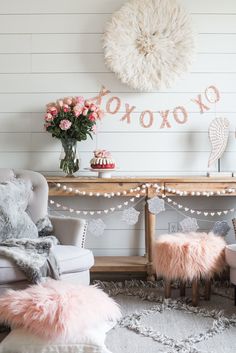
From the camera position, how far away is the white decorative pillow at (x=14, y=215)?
3.05m

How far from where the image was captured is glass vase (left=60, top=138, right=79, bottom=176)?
3760 millimetres

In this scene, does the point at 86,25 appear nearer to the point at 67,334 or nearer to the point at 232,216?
the point at 232,216

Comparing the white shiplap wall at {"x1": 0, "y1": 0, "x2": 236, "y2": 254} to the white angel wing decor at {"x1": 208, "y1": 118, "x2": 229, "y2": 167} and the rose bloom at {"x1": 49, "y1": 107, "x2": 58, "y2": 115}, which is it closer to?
the white angel wing decor at {"x1": 208, "y1": 118, "x2": 229, "y2": 167}

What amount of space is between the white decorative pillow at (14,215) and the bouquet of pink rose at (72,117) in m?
0.60

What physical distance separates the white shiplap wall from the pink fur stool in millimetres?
864

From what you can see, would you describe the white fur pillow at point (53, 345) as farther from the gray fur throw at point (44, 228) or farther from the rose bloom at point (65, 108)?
the rose bloom at point (65, 108)

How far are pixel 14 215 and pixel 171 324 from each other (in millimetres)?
1155

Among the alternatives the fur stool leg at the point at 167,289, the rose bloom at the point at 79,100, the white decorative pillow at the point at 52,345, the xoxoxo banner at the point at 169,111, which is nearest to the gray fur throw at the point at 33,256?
the white decorative pillow at the point at 52,345

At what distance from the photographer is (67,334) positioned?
2248 mm

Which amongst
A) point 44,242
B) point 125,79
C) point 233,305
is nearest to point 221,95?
point 125,79

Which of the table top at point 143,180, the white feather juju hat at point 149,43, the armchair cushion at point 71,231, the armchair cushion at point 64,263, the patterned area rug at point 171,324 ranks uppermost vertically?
the white feather juju hat at point 149,43

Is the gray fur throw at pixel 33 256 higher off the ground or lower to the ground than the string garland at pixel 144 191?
lower

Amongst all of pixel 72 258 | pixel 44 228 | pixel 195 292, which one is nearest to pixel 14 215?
pixel 44 228

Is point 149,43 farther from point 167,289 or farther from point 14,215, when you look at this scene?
point 167,289
